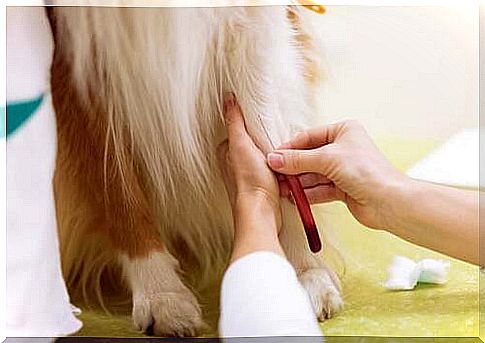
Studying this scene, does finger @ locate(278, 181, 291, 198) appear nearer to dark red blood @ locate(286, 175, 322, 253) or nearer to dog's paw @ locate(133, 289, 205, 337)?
dark red blood @ locate(286, 175, 322, 253)

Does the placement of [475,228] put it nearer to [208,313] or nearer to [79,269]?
[208,313]

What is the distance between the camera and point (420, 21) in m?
1.52

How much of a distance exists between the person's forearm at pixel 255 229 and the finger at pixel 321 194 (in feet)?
0.20

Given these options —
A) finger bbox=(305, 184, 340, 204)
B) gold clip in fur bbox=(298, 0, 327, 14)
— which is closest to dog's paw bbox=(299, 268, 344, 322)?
finger bbox=(305, 184, 340, 204)

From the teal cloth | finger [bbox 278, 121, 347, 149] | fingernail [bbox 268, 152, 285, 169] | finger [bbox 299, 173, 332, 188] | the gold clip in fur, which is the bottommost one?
finger [bbox 299, 173, 332, 188]

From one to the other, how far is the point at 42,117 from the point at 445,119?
0.61m

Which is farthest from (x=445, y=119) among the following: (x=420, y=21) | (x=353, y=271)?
(x=353, y=271)

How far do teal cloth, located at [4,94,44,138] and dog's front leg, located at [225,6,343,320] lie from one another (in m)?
0.29

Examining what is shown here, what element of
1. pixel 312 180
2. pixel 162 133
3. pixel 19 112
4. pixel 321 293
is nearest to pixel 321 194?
pixel 312 180

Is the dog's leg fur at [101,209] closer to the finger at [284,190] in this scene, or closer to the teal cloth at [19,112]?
the teal cloth at [19,112]

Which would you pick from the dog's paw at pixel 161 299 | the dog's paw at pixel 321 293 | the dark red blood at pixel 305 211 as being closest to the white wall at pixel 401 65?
the dark red blood at pixel 305 211

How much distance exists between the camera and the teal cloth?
1.50m

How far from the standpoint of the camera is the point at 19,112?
1507mm

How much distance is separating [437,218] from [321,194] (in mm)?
175
